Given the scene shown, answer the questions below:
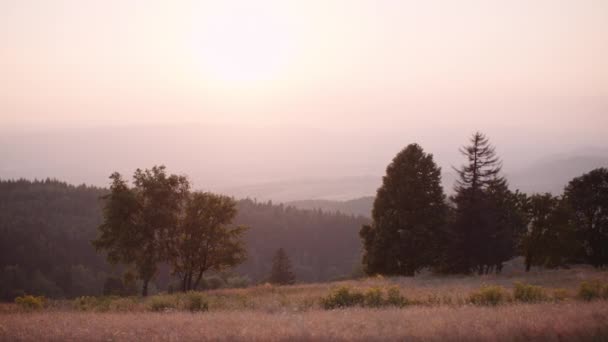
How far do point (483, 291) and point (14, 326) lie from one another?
48.3 feet

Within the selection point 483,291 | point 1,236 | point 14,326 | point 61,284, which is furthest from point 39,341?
point 1,236

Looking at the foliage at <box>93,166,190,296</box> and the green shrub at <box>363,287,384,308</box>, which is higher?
the foliage at <box>93,166,190,296</box>

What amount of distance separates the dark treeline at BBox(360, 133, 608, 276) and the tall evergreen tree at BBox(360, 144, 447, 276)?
0.24ft

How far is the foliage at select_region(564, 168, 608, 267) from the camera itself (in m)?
43.8

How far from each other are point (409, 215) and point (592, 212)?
19.9 metres

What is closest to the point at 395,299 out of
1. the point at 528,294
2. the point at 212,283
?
the point at 528,294

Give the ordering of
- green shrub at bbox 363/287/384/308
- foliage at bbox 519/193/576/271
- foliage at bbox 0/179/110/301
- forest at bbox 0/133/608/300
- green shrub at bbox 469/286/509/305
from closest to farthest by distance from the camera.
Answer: green shrub at bbox 469/286/509/305 < green shrub at bbox 363/287/384/308 < forest at bbox 0/133/608/300 < foliage at bbox 519/193/576/271 < foliage at bbox 0/179/110/301

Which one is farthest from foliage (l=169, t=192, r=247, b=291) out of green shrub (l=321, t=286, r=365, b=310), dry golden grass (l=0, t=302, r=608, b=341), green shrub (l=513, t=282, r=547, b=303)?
green shrub (l=513, t=282, r=547, b=303)

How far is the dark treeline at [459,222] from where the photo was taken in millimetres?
36812

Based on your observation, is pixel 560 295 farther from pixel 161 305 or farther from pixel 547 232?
pixel 547 232

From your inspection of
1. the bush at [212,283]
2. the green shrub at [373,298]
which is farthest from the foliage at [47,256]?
the green shrub at [373,298]

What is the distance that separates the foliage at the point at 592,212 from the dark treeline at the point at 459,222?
4.33 metres

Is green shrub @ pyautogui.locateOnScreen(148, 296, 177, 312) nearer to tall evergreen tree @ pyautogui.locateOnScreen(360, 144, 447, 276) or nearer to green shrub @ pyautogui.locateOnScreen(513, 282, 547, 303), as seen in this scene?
green shrub @ pyautogui.locateOnScreen(513, 282, 547, 303)

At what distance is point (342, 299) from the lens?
1894 centimetres
